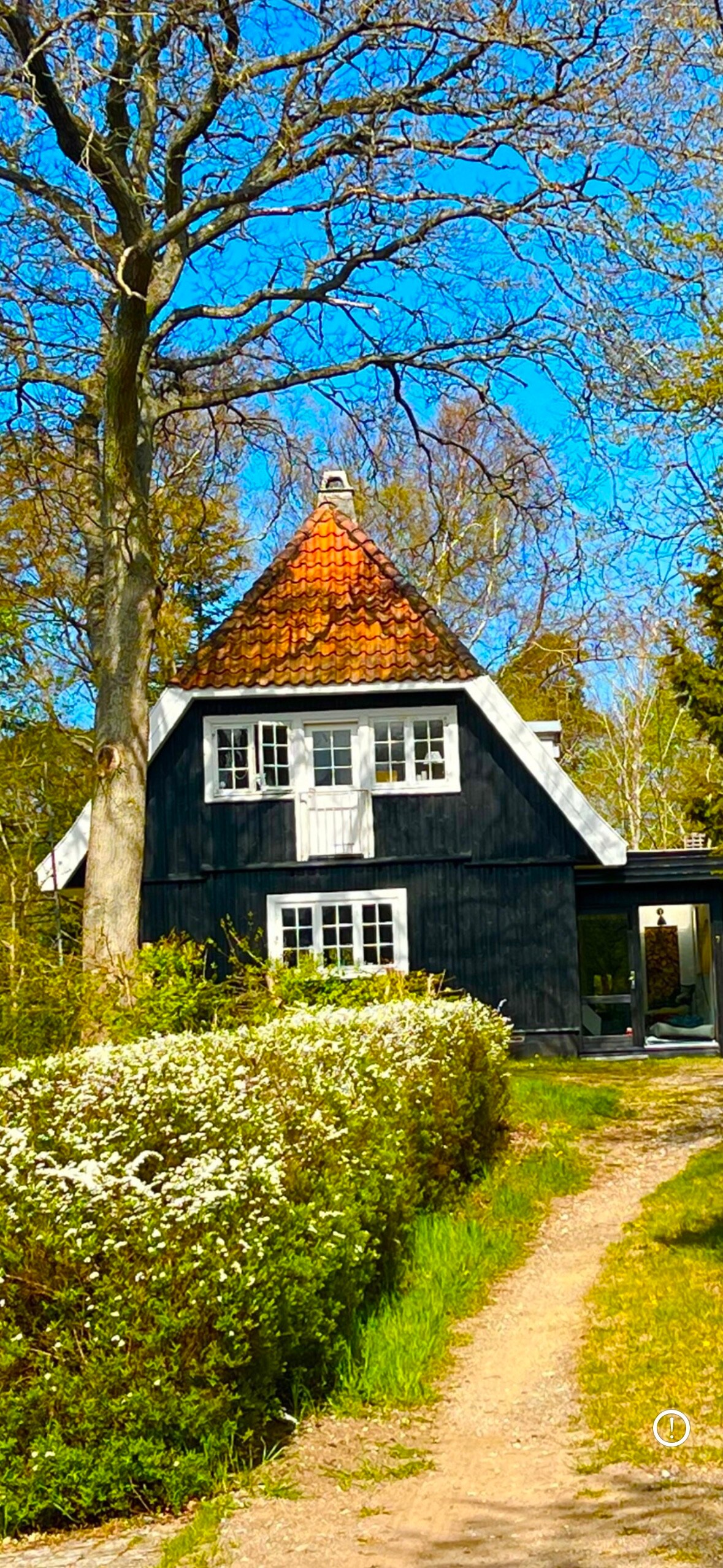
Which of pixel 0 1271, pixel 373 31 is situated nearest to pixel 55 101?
pixel 373 31

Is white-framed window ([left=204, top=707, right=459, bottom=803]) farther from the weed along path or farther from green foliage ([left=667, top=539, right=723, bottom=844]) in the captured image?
the weed along path

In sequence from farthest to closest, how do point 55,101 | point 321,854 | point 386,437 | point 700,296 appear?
point 321,854
point 386,437
point 700,296
point 55,101

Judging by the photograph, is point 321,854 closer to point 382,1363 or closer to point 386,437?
point 386,437

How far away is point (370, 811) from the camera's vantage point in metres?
22.6

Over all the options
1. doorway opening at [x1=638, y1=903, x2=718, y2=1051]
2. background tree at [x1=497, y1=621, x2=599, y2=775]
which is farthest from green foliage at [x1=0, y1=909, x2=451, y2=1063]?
background tree at [x1=497, y1=621, x2=599, y2=775]

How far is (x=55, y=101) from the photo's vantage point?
37.6ft

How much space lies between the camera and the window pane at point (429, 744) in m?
22.9

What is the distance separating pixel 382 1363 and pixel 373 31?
989 cm

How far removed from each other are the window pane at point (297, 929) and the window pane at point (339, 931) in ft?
0.68

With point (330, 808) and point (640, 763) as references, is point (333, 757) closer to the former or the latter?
point (330, 808)

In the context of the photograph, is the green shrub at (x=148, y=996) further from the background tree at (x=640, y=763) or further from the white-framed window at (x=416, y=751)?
the background tree at (x=640, y=763)

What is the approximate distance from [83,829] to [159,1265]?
15.8 metres

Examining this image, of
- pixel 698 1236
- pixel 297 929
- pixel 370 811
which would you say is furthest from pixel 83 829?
pixel 698 1236

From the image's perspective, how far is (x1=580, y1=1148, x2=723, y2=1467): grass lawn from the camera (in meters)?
5.85
